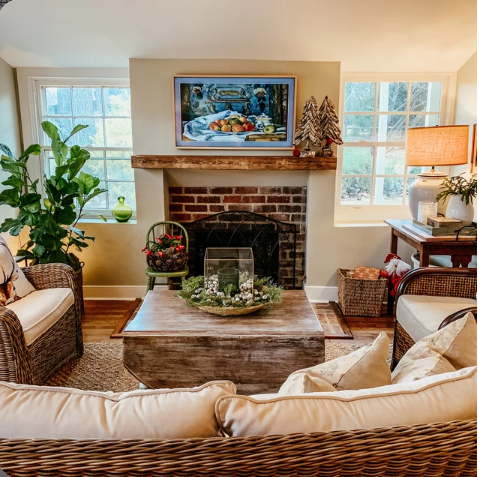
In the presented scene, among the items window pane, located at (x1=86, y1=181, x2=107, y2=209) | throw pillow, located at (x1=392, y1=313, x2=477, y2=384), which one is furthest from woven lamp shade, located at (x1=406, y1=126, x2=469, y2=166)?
window pane, located at (x1=86, y1=181, x2=107, y2=209)

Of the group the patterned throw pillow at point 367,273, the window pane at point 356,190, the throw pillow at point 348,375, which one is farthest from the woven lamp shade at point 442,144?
the throw pillow at point 348,375

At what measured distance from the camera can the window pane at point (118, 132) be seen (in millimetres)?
4152

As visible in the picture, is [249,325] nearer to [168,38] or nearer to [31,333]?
[31,333]

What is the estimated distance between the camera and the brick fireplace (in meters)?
4.09

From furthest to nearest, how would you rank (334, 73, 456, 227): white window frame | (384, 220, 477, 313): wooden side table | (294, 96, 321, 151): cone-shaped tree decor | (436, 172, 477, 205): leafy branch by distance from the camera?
(334, 73, 456, 227): white window frame, (294, 96, 321, 151): cone-shaped tree decor, (436, 172, 477, 205): leafy branch, (384, 220, 477, 313): wooden side table

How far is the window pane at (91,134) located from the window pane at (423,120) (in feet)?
9.20

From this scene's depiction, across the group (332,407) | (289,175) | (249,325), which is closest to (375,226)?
(289,175)

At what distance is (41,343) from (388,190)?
10.3 feet

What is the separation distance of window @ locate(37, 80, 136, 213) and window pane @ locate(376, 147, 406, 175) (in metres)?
2.26

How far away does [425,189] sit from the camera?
3447mm

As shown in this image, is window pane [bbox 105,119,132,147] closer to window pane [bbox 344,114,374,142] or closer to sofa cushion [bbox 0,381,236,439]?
window pane [bbox 344,114,374,142]

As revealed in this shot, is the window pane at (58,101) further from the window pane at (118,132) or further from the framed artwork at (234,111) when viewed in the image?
the framed artwork at (234,111)

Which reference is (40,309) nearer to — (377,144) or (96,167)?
(96,167)

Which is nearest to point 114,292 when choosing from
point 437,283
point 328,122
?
point 328,122
